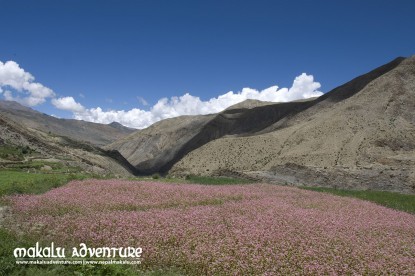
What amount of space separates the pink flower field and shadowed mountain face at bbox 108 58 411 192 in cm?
3938

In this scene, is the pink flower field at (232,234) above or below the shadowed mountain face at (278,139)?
below

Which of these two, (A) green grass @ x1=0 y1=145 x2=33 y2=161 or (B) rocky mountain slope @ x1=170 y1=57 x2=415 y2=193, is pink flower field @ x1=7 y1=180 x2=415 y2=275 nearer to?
(B) rocky mountain slope @ x1=170 y1=57 x2=415 y2=193

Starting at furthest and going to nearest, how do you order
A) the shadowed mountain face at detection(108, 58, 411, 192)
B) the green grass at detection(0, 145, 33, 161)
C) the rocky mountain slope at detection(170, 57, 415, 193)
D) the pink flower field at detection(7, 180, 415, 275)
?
the shadowed mountain face at detection(108, 58, 411, 192) → the green grass at detection(0, 145, 33, 161) → the rocky mountain slope at detection(170, 57, 415, 193) → the pink flower field at detection(7, 180, 415, 275)

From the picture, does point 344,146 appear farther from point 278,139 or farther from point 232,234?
point 232,234

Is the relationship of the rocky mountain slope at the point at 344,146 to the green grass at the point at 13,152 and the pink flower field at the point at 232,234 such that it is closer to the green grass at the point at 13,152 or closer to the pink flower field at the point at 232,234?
the pink flower field at the point at 232,234

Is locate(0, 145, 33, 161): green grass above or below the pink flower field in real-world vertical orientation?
above

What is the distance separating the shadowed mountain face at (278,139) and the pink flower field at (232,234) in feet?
129

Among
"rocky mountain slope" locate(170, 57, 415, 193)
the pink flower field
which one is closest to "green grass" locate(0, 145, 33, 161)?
"rocky mountain slope" locate(170, 57, 415, 193)

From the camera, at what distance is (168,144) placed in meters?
160

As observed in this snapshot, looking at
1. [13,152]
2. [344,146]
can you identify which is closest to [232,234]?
[13,152]

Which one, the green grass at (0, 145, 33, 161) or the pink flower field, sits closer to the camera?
the pink flower field

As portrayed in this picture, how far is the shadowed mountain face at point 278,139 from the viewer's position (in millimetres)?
70438

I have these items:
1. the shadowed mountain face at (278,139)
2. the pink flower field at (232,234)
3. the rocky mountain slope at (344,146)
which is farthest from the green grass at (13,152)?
the pink flower field at (232,234)

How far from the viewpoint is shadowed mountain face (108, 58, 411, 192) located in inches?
2773
